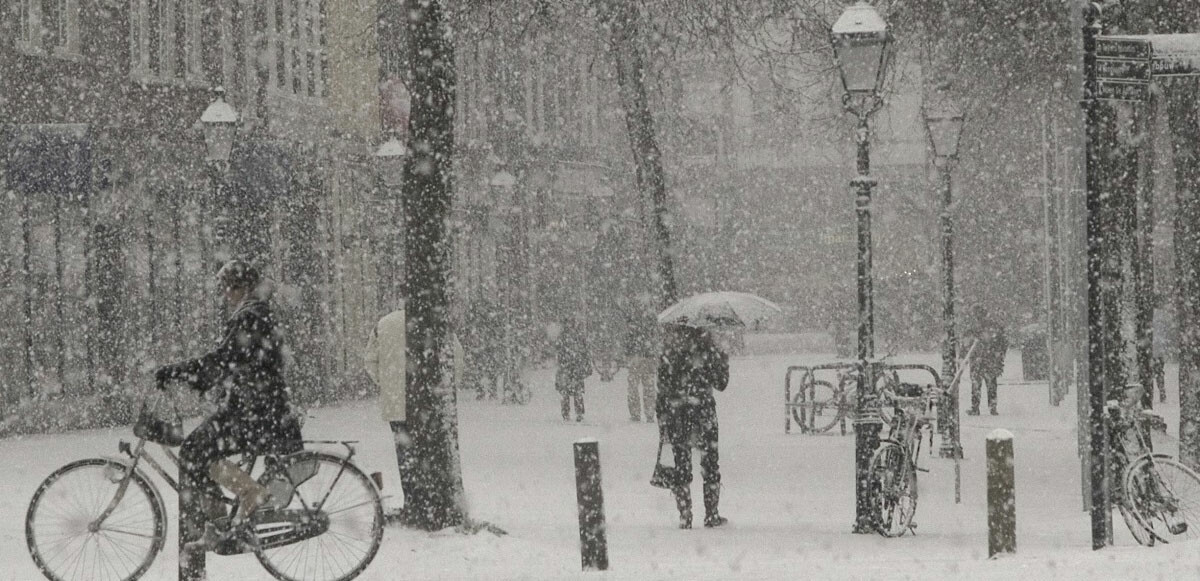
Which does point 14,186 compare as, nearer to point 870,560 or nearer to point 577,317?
point 577,317

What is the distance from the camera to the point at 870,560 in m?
9.48

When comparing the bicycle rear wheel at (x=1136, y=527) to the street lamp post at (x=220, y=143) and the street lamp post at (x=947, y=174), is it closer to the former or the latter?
the street lamp post at (x=947, y=174)

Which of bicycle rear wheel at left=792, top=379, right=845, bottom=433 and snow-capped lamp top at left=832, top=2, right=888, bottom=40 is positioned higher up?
snow-capped lamp top at left=832, top=2, right=888, bottom=40

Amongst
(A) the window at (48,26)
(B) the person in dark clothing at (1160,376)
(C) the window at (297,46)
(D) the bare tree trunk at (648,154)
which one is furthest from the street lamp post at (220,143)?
(B) the person in dark clothing at (1160,376)

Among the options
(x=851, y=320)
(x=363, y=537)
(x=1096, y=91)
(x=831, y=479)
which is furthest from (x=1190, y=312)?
(x=851, y=320)

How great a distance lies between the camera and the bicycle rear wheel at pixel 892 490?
1152 cm

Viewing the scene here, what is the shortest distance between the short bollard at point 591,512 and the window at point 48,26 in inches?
487

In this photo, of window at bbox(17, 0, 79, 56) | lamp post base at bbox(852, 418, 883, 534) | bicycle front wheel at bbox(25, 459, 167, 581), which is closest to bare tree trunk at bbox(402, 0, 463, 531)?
bicycle front wheel at bbox(25, 459, 167, 581)

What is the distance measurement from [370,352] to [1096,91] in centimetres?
542

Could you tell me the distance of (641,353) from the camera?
21172mm

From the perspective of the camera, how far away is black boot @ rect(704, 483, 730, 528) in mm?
12172

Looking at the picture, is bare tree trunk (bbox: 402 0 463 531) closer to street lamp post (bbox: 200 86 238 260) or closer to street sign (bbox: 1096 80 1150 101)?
street sign (bbox: 1096 80 1150 101)

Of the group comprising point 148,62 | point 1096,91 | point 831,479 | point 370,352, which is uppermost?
point 148,62

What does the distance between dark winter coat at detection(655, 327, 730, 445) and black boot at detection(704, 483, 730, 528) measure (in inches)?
13.5
